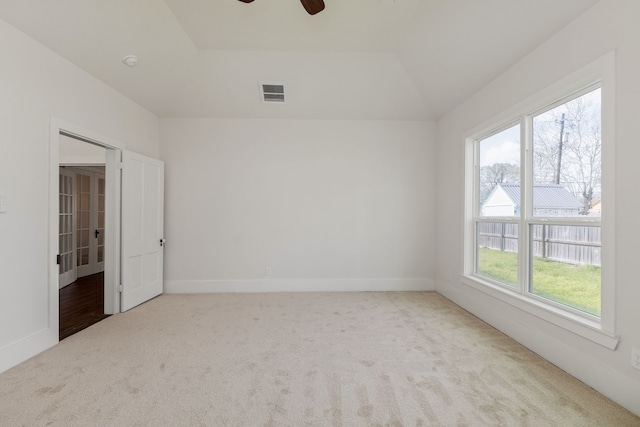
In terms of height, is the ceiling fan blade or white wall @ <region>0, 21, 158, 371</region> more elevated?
the ceiling fan blade

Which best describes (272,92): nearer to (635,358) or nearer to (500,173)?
(500,173)

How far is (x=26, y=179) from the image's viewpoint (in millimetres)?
2477

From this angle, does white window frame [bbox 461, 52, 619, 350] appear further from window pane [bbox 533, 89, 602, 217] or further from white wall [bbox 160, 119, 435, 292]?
white wall [bbox 160, 119, 435, 292]

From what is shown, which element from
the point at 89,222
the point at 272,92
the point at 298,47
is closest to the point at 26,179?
the point at 272,92

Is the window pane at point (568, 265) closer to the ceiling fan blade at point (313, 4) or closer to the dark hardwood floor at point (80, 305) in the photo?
the ceiling fan blade at point (313, 4)

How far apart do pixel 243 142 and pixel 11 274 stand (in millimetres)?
3066

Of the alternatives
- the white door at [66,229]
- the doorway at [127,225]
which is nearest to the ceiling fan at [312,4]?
the doorway at [127,225]

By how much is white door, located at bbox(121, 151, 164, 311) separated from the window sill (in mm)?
4294

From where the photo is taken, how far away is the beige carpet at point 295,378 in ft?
5.83

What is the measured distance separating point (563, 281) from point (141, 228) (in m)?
4.67

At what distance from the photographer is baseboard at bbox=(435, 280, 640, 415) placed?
1.88m

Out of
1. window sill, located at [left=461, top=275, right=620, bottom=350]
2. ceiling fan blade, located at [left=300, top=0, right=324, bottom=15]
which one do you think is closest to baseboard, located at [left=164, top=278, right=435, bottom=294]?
window sill, located at [left=461, top=275, right=620, bottom=350]

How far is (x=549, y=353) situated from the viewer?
8.04 feet

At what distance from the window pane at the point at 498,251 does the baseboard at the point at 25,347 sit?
447 cm
